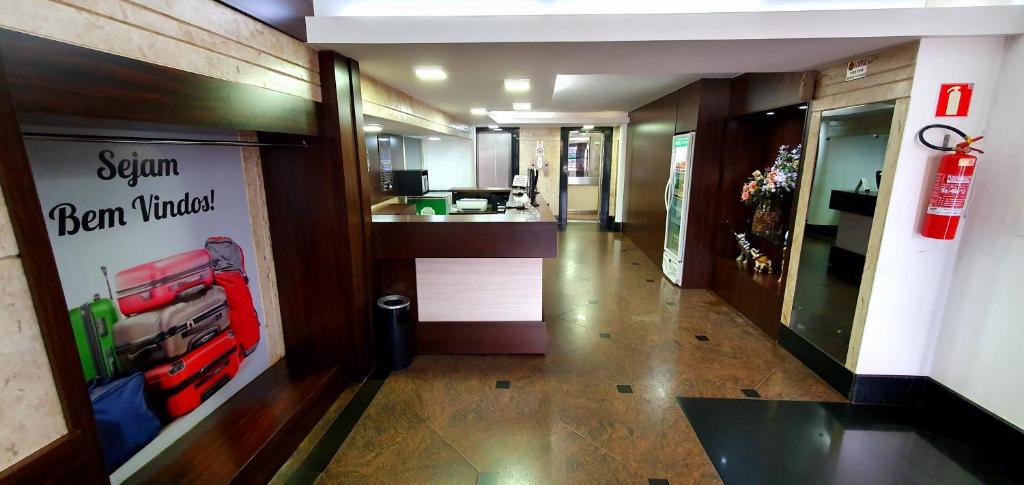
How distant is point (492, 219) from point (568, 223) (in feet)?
21.3

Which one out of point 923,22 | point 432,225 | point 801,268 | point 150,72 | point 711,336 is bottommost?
point 711,336

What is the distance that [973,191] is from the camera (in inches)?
95.2

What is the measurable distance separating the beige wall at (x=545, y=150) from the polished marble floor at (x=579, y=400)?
503cm

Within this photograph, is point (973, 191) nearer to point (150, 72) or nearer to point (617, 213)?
point (150, 72)

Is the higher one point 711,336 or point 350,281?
point 350,281

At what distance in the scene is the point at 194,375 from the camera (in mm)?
2168

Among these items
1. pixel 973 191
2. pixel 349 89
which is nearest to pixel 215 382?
pixel 349 89

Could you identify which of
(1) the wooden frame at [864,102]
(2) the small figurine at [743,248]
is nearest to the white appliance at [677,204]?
(2) the small figurine at [743,248]

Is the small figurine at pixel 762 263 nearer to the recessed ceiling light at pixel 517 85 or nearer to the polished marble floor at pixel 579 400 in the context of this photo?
the polished marble floor at pixel 579 400

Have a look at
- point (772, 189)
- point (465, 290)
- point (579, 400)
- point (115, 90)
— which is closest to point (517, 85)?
point (465, 290)

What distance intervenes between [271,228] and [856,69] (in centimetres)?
416

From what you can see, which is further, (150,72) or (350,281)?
(350,281)

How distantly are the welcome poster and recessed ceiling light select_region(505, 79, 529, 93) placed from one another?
2206 mm

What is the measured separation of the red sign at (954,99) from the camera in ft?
7.68
